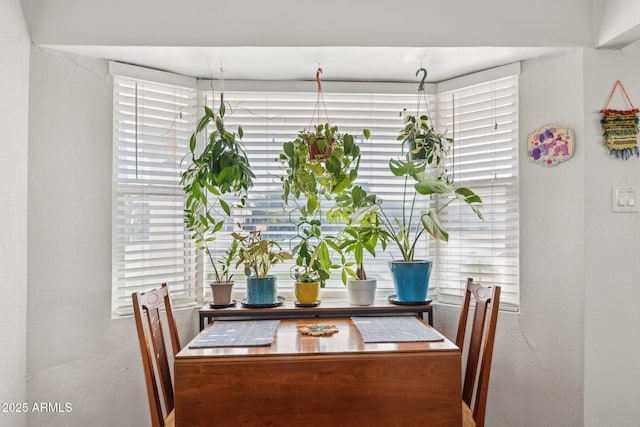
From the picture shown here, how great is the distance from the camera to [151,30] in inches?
82.0

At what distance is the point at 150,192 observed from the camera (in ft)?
7.86

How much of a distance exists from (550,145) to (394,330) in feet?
3.71

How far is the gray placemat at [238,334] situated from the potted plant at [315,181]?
0.98ft

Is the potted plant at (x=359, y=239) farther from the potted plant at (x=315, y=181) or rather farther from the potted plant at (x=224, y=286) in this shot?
the potted plant at (x=224, y=286)

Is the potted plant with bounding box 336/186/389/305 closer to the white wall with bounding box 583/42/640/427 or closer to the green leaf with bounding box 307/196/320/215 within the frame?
the green leaf with bounding box 307/196/320/215

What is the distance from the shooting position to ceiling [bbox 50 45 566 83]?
214cm

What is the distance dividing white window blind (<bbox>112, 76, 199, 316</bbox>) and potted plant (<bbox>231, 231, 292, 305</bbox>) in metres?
0.36

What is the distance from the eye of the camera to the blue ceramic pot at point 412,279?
234 centimetres

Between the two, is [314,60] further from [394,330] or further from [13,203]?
[13,203]

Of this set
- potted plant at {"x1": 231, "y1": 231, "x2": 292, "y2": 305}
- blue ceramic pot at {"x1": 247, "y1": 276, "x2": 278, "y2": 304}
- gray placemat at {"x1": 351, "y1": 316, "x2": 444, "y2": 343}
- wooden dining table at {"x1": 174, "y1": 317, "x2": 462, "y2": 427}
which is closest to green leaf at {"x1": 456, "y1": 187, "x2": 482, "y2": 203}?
gray placemat at {"x1": 351, "y1": 316, "x2": 444, "y2": 343}

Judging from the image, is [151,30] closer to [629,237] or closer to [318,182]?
[318,182]

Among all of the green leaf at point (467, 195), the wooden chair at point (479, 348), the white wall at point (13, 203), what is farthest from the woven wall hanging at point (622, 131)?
the white wall at point (13, 203)

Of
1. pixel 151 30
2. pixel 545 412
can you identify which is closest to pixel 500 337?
pixel 545 412

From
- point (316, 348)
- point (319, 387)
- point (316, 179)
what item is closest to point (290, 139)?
point (316, 179)
